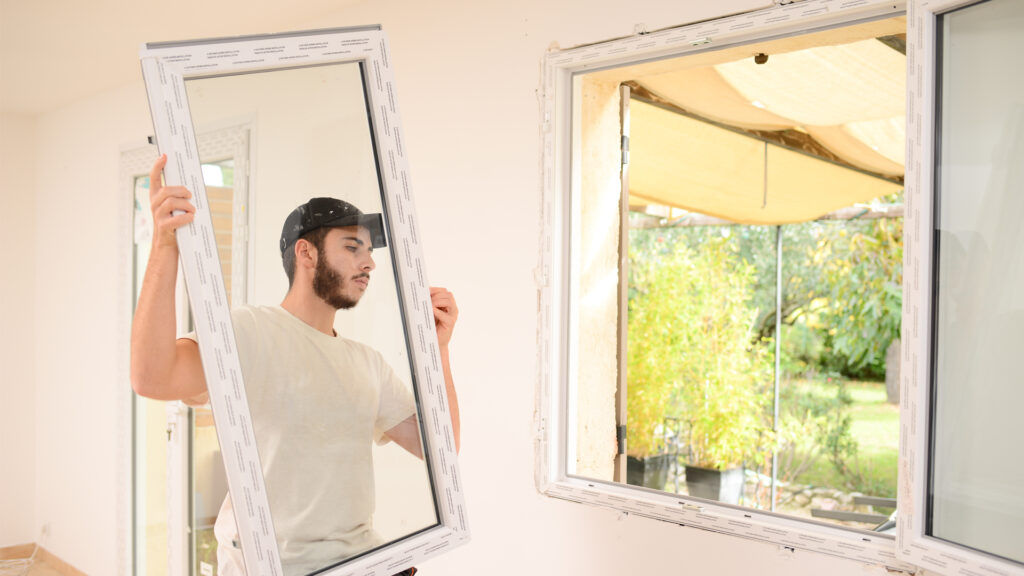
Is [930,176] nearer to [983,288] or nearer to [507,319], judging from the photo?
[983,288]

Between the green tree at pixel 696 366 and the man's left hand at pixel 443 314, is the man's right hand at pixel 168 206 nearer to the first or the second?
the man's left hand at pixel 443 314

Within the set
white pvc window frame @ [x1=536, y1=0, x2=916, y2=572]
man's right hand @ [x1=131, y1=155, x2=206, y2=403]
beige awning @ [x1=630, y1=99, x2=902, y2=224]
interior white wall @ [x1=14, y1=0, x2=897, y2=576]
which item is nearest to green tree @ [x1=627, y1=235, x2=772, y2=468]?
beige awning @ [x1=630, y1=99, x2=902, y2=224]

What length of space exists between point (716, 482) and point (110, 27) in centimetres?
400

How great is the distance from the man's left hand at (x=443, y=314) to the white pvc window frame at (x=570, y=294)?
918 millimetres

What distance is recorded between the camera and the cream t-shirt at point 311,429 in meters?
1.36

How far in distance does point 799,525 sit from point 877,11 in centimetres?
133

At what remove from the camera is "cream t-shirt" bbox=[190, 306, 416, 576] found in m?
1.36

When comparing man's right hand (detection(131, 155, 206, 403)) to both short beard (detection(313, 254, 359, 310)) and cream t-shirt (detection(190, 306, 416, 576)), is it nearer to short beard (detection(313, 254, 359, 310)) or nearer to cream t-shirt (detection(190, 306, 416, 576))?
cream t-shirt (detection(190, 306, 416, 576))

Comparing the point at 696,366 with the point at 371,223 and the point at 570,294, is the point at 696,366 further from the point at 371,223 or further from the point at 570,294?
the point at 371,223

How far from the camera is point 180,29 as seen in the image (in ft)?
12.9

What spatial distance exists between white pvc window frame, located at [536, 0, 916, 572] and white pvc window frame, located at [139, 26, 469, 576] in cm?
97

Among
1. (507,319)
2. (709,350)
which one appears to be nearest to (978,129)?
(507,319)

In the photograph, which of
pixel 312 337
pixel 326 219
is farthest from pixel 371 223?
pixel 312 337

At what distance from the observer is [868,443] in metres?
7.25
